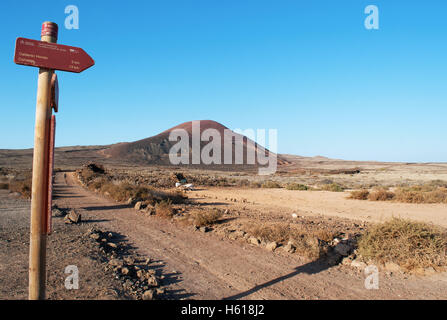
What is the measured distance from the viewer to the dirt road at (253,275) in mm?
4395

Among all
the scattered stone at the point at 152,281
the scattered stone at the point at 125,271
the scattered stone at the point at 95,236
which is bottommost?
the scattered stone at the point at 152,281

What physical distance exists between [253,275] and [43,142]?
3.77 m

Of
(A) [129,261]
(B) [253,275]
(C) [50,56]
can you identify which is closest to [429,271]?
(B) [253,275]

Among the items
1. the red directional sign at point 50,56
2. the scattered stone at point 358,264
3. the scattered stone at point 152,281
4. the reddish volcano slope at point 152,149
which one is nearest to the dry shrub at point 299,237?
the scattered stone at point 358,264

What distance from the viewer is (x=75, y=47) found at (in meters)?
3.10

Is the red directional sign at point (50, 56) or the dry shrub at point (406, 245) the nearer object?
the red directional sign at point (50, 56)

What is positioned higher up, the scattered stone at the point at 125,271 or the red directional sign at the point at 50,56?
A: the red directional sign at the point at 50,56

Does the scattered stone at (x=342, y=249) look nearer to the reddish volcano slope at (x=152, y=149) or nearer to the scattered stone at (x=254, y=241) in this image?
the scattered stone at (x=254, y=241)

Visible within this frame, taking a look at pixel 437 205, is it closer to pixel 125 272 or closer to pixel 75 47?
pixel 125 272

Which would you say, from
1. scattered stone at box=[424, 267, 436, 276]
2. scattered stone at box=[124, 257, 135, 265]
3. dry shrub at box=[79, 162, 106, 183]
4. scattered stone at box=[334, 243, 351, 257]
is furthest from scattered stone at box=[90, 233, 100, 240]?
dry shrub at box=[79, 162, 106, 183]

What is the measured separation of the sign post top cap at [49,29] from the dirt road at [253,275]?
3692 mm

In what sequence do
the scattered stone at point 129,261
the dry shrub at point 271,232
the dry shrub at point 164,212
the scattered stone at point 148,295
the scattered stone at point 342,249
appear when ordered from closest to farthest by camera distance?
the scattered stone at point 148,295
the scattered stone at point 129,261
the scattered stone at point 342,249
the dry shrub at point 271,232
the dry shrub at point 164,212

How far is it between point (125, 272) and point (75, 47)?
11.4 feet

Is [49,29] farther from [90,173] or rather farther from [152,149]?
[152,149]
